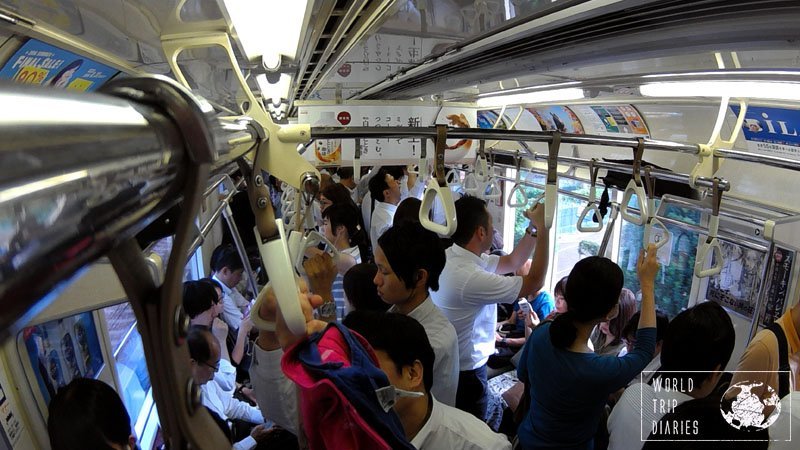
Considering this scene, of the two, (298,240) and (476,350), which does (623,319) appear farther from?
(298,240)

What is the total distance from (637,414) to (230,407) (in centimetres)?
275

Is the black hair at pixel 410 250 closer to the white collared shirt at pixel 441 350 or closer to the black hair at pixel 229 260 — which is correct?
the white collared shirt at pixel 441 350

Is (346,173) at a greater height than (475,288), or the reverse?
(346,173)

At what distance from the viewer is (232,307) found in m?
4.56

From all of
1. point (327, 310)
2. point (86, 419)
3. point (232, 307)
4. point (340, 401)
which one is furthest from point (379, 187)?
point (340, 401)

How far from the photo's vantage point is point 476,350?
3.21m

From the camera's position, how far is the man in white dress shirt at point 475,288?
2877 millimetres

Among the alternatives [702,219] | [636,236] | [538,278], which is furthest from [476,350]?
[636,236]

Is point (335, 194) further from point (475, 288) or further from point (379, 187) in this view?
point (475, 288)

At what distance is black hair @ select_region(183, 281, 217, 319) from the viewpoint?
3133 millimetres

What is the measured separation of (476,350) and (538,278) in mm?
675

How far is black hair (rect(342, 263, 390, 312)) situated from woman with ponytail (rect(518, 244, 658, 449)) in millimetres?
974

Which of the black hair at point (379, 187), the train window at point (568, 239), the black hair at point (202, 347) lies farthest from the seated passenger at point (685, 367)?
the train window at point (568, 239)

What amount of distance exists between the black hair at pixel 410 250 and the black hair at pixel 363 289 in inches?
18.0
